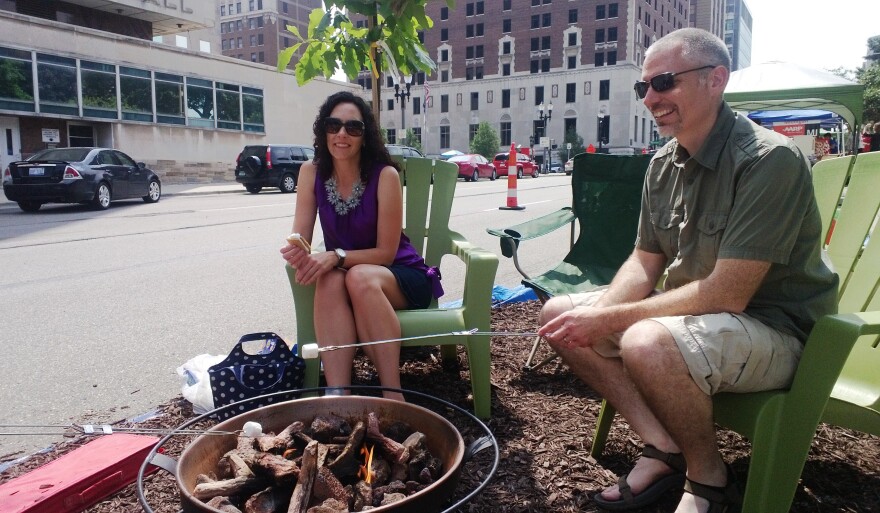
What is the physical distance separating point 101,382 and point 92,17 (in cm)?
3371

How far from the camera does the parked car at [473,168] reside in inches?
1151

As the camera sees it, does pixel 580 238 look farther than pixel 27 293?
No

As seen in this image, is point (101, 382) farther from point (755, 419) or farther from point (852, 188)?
point (852, 188)

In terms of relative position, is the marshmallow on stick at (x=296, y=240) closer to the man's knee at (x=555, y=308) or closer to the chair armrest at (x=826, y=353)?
the man's knee at (x=555, y=308)

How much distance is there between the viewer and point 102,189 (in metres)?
14.3

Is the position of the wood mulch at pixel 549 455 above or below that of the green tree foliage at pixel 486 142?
below

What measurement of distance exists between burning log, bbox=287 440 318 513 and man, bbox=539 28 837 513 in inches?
34.2

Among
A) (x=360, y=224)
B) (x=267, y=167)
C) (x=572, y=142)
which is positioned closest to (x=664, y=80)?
(x=360, y=224)

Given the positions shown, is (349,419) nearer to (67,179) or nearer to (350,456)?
(350,456)

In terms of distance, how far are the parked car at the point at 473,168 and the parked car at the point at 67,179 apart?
52.5ft

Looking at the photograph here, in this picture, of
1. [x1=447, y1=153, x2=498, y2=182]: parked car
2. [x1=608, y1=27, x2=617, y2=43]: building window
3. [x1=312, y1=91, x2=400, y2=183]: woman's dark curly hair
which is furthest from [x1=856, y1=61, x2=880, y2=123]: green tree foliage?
[x1=312, y1=91, x2=400, y2=183]: woman's dark curly hair

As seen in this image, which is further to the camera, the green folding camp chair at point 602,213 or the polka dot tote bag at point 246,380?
the green folding camp chair at point 602,213

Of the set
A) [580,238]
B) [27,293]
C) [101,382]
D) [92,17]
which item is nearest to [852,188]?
[580,238]

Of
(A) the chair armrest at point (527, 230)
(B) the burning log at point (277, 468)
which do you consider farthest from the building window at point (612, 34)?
(B) the burning log at point (277, 468)
